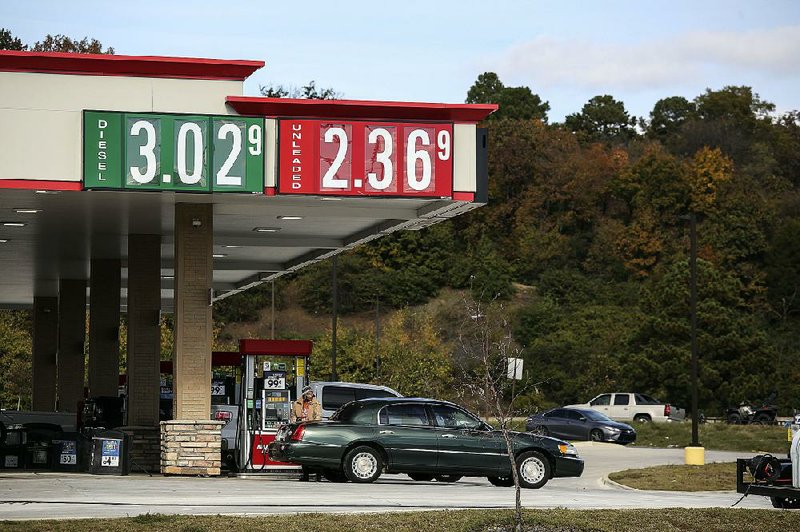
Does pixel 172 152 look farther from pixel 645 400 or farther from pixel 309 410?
pixel 645 400

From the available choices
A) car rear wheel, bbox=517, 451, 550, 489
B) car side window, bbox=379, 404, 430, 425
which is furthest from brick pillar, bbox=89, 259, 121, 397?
car rear wheel, bbox=517, 451, 550, 489

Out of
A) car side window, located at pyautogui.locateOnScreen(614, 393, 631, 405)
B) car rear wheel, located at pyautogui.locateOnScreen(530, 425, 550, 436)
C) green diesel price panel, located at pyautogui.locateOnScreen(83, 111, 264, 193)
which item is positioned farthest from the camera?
car side window, located at pyautogui.locateOnScreen(614, 393, 631, 405)

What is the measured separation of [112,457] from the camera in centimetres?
2630

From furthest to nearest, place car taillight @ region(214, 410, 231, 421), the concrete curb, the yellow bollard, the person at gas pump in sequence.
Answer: the yellow bollard → car taillight @ region(214, 410, 231, 421) → the concrete curb → the person at gas pump

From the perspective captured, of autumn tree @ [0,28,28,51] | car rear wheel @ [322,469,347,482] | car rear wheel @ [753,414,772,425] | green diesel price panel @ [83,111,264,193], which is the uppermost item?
autumn tree @ [0,28,28,51]

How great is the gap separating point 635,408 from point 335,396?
111ft

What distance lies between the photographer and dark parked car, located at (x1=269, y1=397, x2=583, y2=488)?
81.6ft

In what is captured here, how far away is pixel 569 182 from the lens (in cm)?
10544

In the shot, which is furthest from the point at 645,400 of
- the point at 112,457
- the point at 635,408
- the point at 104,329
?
the point at 112,457

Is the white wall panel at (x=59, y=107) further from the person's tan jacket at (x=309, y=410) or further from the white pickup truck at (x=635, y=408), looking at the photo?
the white pickup truck at (x=635, y=408)

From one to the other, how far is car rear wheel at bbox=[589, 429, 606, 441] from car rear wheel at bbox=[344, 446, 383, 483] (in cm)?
2725

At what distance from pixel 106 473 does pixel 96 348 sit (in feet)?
42.5

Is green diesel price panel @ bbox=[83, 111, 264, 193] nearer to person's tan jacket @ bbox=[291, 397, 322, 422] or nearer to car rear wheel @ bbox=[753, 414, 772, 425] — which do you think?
person's tan jacket @ bbox=[291, 397, 322, 422]

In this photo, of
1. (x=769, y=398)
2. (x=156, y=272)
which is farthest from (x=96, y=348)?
(x=769, y=398)
